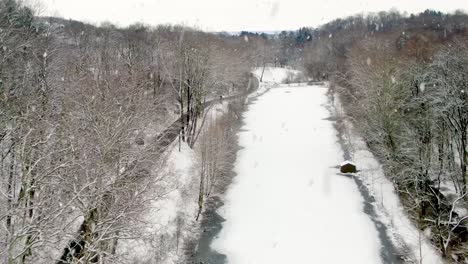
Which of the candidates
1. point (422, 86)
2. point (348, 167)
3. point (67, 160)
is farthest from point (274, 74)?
point (67, 160)

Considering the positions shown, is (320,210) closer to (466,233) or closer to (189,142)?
(466,233)

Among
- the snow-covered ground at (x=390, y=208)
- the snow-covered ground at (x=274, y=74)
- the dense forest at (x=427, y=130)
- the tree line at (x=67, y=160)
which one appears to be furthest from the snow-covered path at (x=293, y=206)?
the snow-covered ground at (x=274, y=74)

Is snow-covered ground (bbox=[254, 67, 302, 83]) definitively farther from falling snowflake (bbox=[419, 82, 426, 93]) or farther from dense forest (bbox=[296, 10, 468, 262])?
falling snowflake (bbox=[419, 82, 426, 93])

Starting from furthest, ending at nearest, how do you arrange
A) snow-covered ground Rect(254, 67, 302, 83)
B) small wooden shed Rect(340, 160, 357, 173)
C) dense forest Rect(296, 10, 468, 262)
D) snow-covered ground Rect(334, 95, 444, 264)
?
snow-covered ground Rect(254, 67, 302, 83)
small wooden shed Rect(340, 160, 357, 173)
dense forest Rect(296, 10, 468, 262)
snow-covered ground Rect(334, 95, 444, 264)

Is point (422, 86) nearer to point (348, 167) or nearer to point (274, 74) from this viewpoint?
point (348, 167)

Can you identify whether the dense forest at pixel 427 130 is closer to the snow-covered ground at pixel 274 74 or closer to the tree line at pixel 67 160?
the tree line at pixel 67 160

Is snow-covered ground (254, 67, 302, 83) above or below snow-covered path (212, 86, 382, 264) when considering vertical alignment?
above

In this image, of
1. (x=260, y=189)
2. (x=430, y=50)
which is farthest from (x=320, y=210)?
(x=430, y=50)

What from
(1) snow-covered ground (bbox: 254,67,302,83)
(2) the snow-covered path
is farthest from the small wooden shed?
(1) snow-covered ground (bbox: 254,67,302,83)

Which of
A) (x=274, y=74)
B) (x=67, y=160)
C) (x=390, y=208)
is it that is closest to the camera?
(x=67, y=160)
